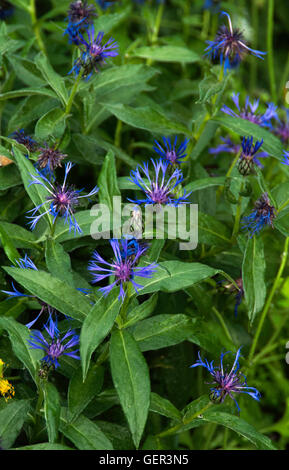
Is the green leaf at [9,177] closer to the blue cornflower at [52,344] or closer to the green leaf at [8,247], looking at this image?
the green leaf at [8,247]

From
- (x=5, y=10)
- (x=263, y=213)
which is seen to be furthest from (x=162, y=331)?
(x=5, y=10)

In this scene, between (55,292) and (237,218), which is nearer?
(55,292)

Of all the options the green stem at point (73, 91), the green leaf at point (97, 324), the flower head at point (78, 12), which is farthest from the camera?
the flower head at point (78, 12)

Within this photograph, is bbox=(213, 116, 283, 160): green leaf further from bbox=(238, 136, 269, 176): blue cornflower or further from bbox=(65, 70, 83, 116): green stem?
bbox=(65, 70, 83, 116): green stem

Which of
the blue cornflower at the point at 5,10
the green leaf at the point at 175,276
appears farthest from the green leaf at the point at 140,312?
the blue cornflower at the point at 5,10

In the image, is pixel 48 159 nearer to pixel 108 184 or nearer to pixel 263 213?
pixel 108 184

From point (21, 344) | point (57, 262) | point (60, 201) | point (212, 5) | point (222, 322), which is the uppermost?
point (212, 5)
